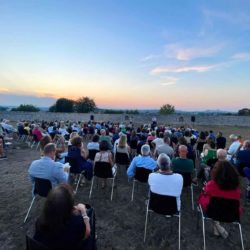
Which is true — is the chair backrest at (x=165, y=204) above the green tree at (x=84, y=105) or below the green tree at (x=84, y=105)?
below

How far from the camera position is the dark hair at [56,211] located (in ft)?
6.82

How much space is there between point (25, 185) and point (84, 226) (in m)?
4.74

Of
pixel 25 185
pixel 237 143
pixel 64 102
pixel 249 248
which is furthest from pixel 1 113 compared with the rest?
pixel 249 248

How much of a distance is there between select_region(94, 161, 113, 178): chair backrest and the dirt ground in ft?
1.99

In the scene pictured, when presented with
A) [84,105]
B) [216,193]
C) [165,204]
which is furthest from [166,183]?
[84,105]

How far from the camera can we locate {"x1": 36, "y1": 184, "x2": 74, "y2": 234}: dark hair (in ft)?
6.82

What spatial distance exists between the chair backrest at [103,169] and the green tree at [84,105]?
53708 mm

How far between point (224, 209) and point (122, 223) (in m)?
1.93

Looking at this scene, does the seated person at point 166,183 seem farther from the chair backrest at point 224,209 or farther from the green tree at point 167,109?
the green tree at point 167,109

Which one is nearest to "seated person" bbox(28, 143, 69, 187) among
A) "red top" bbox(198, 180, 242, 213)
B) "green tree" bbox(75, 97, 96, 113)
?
"red top" bbox(198, 180, 242, 213)

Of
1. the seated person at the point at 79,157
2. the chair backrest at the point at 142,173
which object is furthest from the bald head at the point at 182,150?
the seated person at the point at 79,157

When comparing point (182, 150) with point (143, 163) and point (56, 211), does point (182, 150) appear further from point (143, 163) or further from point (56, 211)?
point (56, 211)

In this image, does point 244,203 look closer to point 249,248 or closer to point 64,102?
point 249,248

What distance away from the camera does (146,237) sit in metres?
3.93
